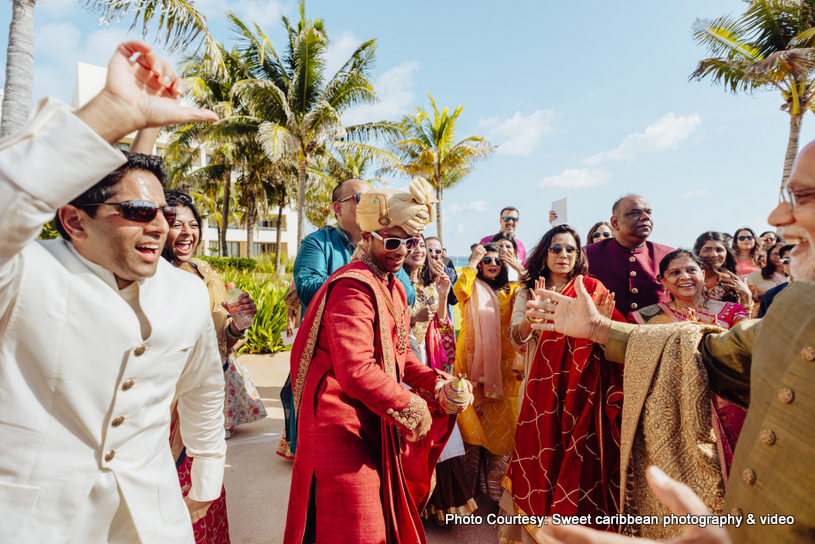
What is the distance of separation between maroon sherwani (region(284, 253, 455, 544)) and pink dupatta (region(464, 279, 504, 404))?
5.18ft

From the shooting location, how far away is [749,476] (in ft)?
4.30

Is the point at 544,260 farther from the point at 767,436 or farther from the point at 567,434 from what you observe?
the point at 767,436

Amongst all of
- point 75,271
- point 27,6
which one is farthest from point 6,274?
point 27,6

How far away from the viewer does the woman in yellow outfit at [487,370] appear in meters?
3.59

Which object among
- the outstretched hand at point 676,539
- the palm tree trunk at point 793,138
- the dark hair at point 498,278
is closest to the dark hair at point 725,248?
the dark hair at point 498,278

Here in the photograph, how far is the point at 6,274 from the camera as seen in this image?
973 millimetres

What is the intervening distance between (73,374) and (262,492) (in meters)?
2.98

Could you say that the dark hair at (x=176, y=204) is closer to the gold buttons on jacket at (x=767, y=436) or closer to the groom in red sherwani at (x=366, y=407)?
the groom in red sherwani at (x=366, y=407)

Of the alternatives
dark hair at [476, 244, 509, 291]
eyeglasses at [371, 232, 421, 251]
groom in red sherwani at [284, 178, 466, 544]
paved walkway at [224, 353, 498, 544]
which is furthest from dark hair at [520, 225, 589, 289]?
paved walkway at [224, 353, 498, 544]

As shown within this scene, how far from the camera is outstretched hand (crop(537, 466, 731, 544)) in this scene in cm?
82

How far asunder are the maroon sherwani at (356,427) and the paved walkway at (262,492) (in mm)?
1294

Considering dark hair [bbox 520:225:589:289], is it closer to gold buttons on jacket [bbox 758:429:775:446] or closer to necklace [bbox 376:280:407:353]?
necklace [bbox 376:280:407:353]

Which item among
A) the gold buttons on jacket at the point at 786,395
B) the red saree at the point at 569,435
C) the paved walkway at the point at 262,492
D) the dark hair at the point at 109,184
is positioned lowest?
the paved walkway at the point at 262,492

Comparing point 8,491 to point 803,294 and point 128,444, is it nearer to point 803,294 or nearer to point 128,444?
point 128,444
